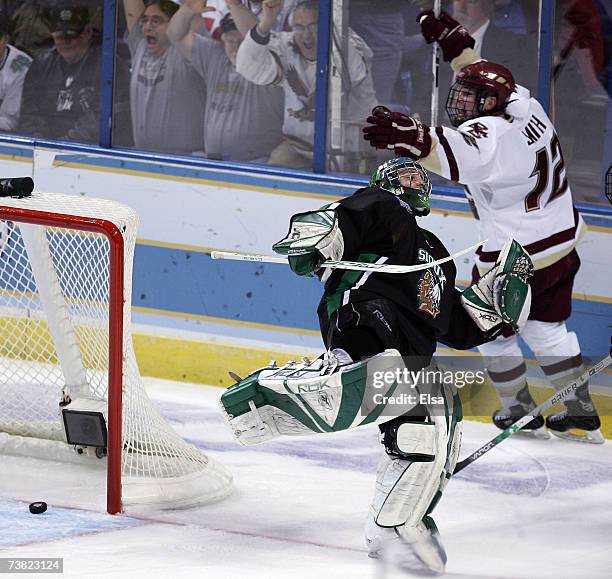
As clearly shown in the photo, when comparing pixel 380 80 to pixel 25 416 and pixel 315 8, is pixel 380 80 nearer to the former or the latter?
pixel 315 8

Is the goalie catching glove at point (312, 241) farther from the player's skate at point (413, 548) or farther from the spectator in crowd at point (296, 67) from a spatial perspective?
the spectator in crowd at point (296, 67)

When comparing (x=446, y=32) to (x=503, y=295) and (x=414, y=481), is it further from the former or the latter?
(x=414, y=481)

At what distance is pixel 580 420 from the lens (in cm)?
588

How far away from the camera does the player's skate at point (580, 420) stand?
5.88 meters

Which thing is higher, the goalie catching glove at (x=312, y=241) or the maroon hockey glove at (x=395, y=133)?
the maroon hockey glove at (x=395, y=133)

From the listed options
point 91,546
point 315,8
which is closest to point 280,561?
point 91,546

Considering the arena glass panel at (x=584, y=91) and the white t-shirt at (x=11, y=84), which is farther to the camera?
the white t-shirt at (x=11, y=84)

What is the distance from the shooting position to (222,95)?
666cm

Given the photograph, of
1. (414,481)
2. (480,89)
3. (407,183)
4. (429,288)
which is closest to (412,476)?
(414,481)

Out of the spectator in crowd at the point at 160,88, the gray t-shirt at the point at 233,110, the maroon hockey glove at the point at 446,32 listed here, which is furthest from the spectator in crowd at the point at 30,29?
the maroon hockey glove at the point at 446,32

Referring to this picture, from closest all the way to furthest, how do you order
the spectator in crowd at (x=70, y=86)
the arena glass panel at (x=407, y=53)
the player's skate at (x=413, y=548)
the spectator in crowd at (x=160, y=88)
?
the player's skate at (x=413, y=548), the arena glass panel at (x=407, y=53), the spectator in crowd at (x=160, y=88), the spectator in crowd at (x=70, y=86)

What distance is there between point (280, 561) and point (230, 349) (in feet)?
7.63

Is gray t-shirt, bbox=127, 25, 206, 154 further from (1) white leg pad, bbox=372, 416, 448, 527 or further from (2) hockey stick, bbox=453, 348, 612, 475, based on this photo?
(1) white leg pad, bbox=372, 416, 448, 527

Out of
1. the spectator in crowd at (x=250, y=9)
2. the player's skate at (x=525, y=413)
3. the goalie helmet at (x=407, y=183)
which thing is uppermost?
the spectator in crowd at (x=250, y=9)
